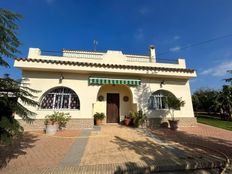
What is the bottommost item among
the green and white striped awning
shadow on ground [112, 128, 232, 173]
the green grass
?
shadow on ground [112, 128, 232, 173]

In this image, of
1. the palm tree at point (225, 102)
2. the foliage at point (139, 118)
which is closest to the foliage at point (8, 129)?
the foliage at point (139, 118)

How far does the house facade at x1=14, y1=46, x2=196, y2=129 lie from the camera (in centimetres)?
1700

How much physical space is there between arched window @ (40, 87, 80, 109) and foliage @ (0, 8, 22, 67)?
12023 mm

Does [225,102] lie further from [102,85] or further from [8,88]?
[8,88]

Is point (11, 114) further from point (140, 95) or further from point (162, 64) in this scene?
point (162, 64)

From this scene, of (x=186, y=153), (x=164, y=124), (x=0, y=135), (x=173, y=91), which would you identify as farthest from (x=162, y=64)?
(x=0, y=135)

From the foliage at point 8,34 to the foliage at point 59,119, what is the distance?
10.3 m

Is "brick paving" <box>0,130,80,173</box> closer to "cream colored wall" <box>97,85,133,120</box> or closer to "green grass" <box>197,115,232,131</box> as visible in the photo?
"cream colored wall" <box>97,85,133,120</box>

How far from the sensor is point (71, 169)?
22.0 ft

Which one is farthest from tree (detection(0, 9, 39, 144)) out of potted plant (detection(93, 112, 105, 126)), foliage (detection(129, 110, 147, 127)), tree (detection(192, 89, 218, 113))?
tree (detection(192, 89, 218, 113))

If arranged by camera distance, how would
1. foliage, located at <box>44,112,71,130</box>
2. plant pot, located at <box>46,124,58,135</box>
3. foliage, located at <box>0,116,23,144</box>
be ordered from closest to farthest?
foliage, located at <box>0,116,23,144</box> < plant pot, located at <box>46,124,58,135</box> < foliage, located at <box>44,112,71,130</box>

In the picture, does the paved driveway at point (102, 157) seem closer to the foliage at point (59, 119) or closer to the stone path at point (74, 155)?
the stone path at point (74, 155)

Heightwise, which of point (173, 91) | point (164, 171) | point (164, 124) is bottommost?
point (164, 171)

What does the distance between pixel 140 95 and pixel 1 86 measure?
15.8 meters
